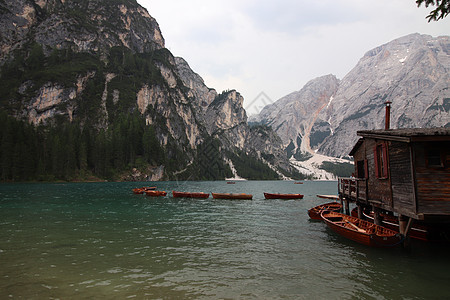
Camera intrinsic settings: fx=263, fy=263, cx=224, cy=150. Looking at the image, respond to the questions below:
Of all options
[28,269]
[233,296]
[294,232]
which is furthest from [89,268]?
[294,232]

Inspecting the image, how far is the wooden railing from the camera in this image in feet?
88.9

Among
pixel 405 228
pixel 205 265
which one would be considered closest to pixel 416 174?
pixel 405 228

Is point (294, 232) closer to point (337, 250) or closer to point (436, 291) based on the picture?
point (337, 250)

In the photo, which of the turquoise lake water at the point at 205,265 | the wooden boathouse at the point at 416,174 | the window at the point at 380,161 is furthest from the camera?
the window at the point at 380,161

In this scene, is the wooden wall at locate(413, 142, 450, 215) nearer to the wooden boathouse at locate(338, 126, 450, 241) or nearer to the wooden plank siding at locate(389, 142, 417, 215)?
the wooden boathouse at locate(338, 126, 450, 241)

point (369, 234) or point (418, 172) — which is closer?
point (418, 172)

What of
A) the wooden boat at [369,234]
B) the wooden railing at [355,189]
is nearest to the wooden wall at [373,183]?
the wooden railing at [355,189]

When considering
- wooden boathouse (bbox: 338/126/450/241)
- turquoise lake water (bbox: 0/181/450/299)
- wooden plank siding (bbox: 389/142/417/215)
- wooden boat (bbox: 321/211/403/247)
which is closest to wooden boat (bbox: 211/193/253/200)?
turquoise lake water (bbox: 0/181/450/299)

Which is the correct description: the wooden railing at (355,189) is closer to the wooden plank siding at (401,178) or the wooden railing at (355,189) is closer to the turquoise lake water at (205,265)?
the turquoise lake water at (205,265)

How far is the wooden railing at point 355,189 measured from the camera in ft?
88.9

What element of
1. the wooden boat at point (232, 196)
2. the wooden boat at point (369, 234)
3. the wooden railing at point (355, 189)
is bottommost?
the wooden boat at point (232, 196)

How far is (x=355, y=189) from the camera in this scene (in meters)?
30.9

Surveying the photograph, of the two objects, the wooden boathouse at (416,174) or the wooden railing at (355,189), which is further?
the wooden railing at (355,189)

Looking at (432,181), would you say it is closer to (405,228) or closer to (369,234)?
(405,228)
